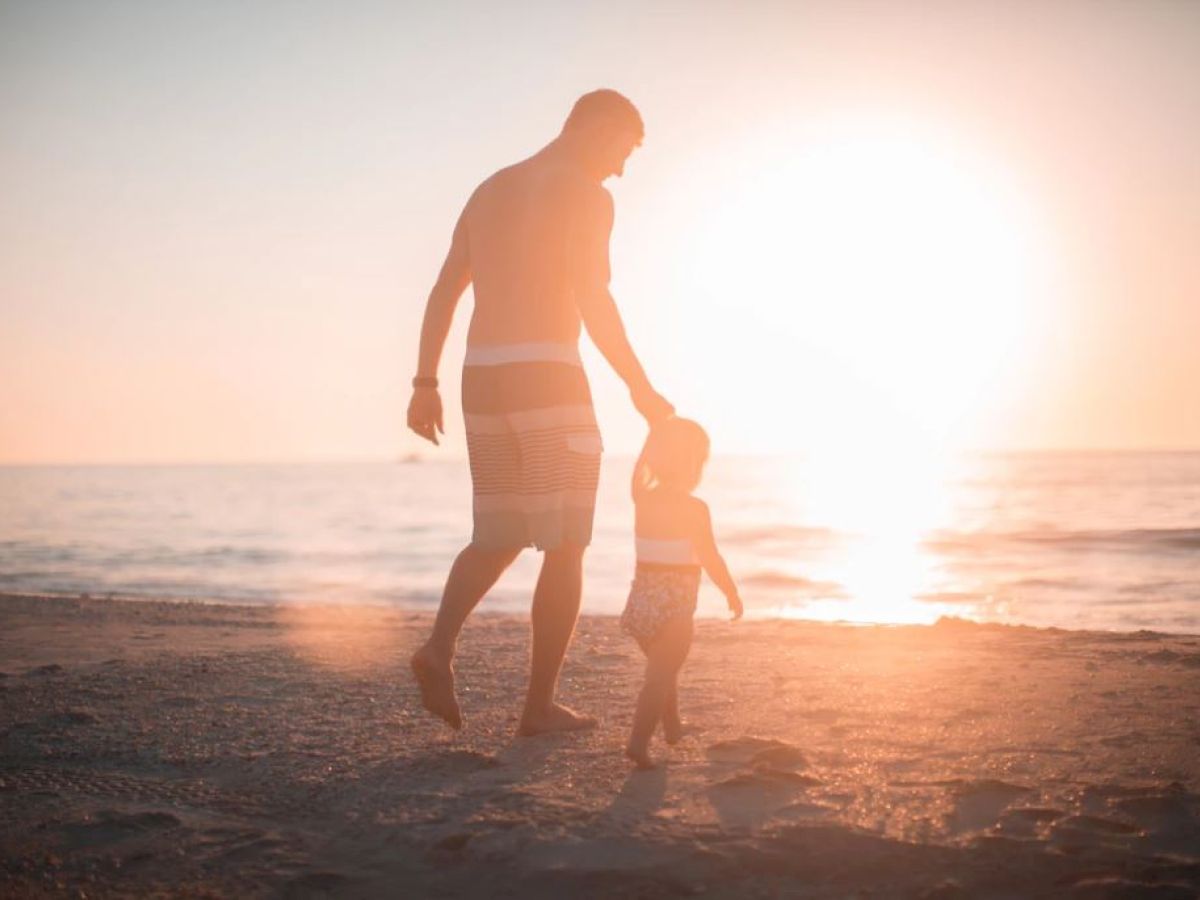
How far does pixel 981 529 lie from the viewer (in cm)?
2661

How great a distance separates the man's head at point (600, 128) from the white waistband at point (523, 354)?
68 cm

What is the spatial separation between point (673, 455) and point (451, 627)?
0.98 m

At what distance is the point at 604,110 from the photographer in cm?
379

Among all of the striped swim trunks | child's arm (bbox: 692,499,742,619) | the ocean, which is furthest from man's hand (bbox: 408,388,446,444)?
the ocean

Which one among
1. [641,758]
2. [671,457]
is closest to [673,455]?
[671,457]

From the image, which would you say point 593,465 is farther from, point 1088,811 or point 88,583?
point 88,583

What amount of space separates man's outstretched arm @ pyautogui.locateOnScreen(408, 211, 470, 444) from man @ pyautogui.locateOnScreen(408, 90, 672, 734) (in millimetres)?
212

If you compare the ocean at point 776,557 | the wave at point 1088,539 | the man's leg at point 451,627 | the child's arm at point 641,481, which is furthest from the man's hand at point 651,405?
the wave at point 1088,539

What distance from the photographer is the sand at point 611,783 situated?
2.41 meters

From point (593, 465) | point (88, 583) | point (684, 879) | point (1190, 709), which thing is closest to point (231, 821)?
point (684, 879)

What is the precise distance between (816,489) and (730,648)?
53690 mm

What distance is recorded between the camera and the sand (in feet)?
7.89

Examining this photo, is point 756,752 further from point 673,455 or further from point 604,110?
point 604,110

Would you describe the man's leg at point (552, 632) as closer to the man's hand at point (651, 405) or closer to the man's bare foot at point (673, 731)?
the man's bare foot at point (673, 731)
